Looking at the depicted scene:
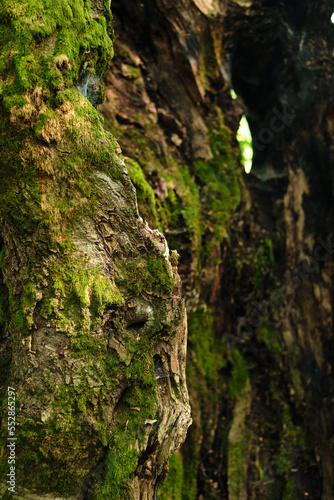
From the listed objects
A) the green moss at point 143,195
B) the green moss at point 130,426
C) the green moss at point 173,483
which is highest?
the green moss at point 143,195

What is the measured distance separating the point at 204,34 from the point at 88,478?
5.42 m

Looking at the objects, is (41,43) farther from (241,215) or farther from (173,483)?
(173,483)

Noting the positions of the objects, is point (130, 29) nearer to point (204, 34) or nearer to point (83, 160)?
point (204, 34)

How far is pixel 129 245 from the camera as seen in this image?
325 cm

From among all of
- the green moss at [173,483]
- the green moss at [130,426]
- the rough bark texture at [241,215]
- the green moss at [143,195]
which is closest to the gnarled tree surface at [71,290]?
the green moss at [130,426]

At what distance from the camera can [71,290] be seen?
9.55 ft

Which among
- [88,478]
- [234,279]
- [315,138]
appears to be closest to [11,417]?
[88,478]

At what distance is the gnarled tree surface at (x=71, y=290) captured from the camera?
9.27ft

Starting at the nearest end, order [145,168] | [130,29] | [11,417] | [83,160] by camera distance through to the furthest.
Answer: [11,417] < [83,160] < [145,168] < [130,29]

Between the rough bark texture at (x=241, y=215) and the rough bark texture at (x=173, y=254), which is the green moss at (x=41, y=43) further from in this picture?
the rough bark texture at (x=241, y=215)

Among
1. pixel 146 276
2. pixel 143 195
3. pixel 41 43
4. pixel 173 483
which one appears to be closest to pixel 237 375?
pixel 173 483

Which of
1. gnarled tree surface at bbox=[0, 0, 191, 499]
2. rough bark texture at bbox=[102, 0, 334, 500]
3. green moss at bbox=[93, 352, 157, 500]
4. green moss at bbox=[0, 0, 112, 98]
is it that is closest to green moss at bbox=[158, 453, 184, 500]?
rough bark texture at bbox=[102, 0, 334, 500]

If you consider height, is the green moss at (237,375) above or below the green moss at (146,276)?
below

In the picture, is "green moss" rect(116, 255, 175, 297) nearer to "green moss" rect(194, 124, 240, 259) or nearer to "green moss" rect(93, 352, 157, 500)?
"green moss" rect(93, 352, 157, 500)
